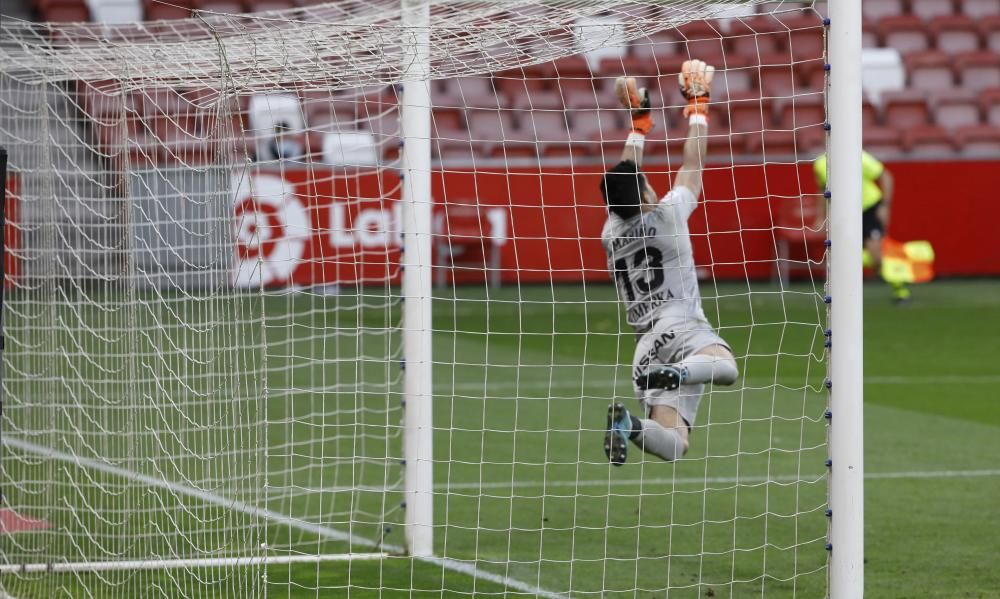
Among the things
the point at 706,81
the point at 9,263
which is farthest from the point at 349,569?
the point at 9,263

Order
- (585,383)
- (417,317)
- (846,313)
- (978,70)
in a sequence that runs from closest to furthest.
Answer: (846,313) → (417,317) → (585,383) → (978,70)

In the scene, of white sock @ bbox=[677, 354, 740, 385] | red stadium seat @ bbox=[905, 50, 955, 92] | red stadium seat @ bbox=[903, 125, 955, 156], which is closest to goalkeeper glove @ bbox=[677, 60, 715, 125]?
white sock @ bbox=[677, 354, 740, 385]

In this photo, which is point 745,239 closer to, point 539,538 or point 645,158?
point 645,158

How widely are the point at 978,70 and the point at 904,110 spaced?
71.1 inches

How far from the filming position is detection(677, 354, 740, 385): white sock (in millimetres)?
6047

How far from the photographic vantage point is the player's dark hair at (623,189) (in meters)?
6.00

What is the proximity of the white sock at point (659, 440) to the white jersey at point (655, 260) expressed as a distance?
1.65 feet

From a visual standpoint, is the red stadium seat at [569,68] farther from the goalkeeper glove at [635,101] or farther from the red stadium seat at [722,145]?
the goalkeeper glove at [635,101]

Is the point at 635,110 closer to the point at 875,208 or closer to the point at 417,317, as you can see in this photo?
the point at 417,317

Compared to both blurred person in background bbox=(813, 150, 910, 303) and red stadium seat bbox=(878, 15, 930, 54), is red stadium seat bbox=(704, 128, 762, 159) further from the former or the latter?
red stadium seat bbox=(878, 15, 930, 54)

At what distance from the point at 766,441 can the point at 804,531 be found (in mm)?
2256

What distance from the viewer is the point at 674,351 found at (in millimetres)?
6387

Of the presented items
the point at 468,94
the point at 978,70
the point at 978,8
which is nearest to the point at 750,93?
the point at 468,94

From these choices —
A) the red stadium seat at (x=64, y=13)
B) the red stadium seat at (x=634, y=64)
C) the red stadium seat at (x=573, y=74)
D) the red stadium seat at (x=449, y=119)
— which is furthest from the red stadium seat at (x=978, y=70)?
the red stadium seat at (x=64, y=13)
